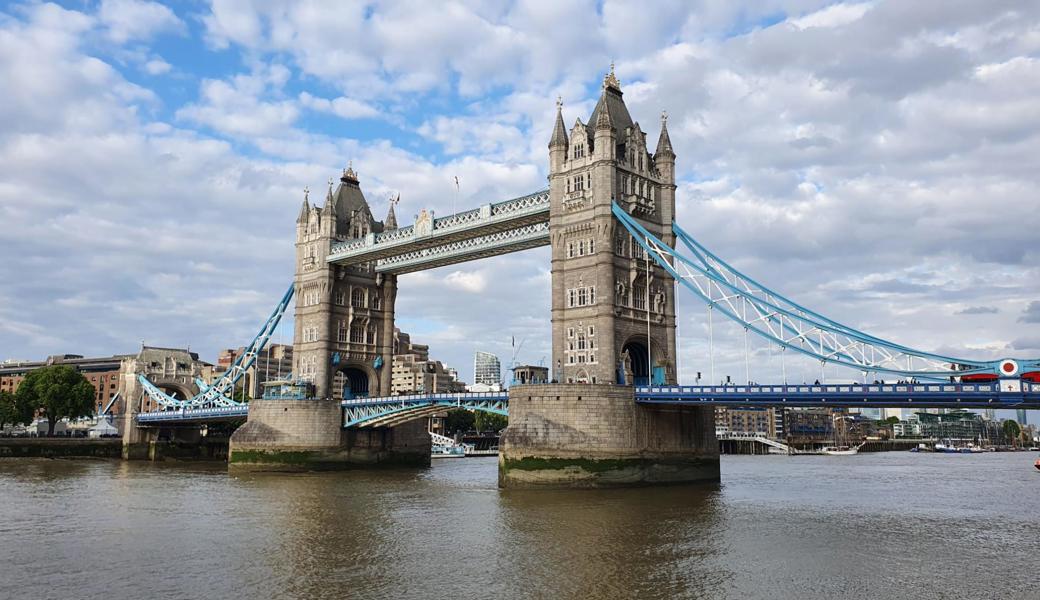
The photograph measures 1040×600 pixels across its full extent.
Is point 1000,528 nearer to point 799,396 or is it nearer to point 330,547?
point 799,396

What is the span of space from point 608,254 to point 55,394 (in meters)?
73.3

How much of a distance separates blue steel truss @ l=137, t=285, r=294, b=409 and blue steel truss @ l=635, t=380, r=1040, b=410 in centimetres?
4826

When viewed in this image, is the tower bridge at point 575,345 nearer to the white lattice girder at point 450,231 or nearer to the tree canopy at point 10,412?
the white lattice girder at point 450,231

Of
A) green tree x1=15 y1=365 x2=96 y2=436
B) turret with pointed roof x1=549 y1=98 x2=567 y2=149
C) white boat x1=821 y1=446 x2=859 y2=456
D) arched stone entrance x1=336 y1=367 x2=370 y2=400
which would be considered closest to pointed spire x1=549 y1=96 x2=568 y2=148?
turret with pointed roof x1=549 y1=98 x2=567 y2=149

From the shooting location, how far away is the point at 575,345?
57156 mm

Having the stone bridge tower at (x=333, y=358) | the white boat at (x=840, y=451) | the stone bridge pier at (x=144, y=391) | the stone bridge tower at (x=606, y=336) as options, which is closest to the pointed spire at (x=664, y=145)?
the stone bridge tower at (x=606, y=336)

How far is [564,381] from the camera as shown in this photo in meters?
56.5

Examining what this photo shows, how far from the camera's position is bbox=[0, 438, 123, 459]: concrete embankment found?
87875 mm

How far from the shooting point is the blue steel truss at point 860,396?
38.4 meters

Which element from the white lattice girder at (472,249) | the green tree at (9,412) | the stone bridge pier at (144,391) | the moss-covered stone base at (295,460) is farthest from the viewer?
the green tree at (9,412)

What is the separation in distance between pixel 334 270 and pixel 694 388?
4154cm

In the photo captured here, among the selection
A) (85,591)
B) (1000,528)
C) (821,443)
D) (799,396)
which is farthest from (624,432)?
(821,443)

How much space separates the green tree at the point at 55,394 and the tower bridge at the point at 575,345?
25.3m

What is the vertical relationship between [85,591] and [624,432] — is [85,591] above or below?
below
